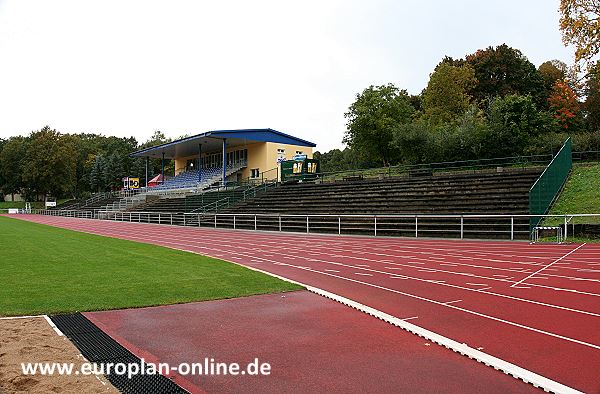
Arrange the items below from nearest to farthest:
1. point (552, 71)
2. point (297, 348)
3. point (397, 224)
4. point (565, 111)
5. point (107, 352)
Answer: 1. point (107, 352)
2. point (297, 348)
3. point (397, 224)
4. point (565, 111)
5. point (552, 71)

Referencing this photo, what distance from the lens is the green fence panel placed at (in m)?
18.0

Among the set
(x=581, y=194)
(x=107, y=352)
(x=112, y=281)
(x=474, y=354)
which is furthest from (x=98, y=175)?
(x=474, y=354)

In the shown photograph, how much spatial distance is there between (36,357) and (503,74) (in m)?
56.2

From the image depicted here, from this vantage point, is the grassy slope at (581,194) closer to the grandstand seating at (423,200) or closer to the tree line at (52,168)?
the grandstand seating at (423,200)

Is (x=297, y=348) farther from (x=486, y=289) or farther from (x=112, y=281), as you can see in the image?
(x=112, y=281)

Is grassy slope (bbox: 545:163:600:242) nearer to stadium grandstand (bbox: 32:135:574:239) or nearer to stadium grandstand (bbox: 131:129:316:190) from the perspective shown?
stadium grandstand (bbox: 32:135:574:239)

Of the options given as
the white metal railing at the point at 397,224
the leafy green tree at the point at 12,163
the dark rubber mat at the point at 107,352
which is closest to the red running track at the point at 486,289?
the white metal railing at the point at 397,224

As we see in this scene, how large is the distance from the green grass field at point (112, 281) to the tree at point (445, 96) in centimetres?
3702

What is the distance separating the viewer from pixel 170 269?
10.5 m

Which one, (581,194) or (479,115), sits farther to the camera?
(479,115)

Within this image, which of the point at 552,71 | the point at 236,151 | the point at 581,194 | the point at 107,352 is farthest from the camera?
the point at 552,71

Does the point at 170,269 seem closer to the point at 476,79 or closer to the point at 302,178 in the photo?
the point at 302,178

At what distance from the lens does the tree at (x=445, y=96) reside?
4450cm

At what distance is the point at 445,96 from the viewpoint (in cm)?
4547
